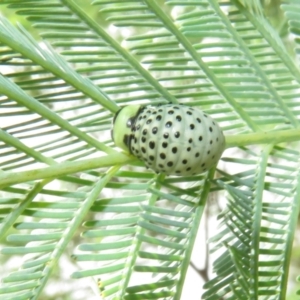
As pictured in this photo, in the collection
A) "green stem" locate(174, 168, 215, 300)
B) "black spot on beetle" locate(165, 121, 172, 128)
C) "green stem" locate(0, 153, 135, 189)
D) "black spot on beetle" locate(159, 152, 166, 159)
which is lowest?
"green stem" locate(174, 168, 215, 300)

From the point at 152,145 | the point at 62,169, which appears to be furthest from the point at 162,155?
the point at 62,169

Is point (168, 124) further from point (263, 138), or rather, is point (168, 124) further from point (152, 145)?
point (263, 138)

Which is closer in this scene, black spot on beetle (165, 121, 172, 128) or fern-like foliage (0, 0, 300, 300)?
fern-like foliage (0, 0, 300, 300)

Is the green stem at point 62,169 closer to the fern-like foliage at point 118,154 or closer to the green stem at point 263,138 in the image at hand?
the fern-like foliage at point 118,154

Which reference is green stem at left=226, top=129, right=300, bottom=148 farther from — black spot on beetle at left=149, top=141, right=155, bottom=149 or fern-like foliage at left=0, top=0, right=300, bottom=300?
black spot on beetle at left=149, top=141, right=155, bottom=149

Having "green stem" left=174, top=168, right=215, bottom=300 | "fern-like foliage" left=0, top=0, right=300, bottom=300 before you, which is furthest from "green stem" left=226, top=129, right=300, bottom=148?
"green stem" left=174, top=168, right=215, bottom=300

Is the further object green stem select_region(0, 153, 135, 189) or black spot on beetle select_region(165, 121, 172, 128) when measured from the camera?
black spot on beetle select_region(165, 121, 172, 128)

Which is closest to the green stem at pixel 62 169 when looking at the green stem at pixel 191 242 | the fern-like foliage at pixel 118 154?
the fern-like foliage at pixel 118 154

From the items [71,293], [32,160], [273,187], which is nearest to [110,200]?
[32,160]

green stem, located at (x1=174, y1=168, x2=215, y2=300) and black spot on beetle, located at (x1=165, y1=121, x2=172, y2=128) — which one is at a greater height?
black spot on beetle, located at (x1=165, y1=121, x2=172, y2=128)
